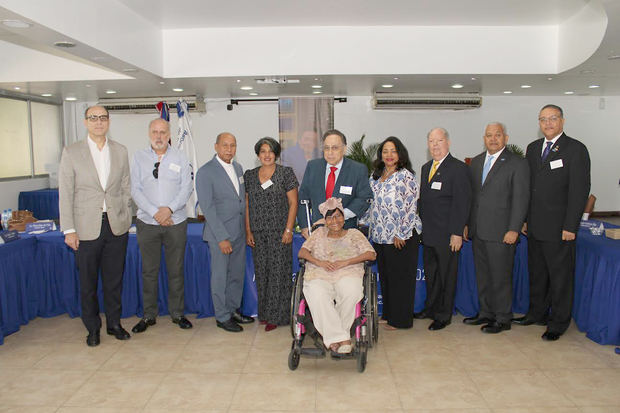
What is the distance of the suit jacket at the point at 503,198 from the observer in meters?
3.60

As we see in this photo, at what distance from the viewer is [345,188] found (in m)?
3.58

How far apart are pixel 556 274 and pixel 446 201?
3.33 ft

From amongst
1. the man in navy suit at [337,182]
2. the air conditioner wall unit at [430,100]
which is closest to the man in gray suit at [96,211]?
the man in navy suit at [337,182]

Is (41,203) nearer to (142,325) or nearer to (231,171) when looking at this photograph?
(142,325)

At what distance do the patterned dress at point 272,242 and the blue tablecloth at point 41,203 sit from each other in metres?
5.67

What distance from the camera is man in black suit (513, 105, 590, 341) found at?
11.3 feet

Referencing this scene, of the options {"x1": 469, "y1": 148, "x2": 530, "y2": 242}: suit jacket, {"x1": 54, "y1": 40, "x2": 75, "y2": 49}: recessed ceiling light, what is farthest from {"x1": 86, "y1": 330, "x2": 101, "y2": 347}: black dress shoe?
{"x1": 469, "y1": 148, "x2": 530, "y2": 242}: suit jacket

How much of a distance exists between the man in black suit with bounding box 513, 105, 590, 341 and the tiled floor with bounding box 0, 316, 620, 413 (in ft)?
1.32

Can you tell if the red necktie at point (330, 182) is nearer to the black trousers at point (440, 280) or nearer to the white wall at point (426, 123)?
the black trousers at point (440, 280)

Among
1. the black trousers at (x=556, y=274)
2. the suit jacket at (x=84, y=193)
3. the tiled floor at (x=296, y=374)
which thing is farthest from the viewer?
the black trousers at (x=556, y=274)

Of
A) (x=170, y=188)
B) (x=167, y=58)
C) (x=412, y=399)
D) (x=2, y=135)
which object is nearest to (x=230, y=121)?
(x=167, y=58)

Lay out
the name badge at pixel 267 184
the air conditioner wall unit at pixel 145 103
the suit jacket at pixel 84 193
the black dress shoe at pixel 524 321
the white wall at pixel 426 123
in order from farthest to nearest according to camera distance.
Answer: the white wall at pixel 426 123, the air conditioner wall unit at pixel 145 103, the black dress shoe at pixel 524 321, the name badge at pixel 267 184, the suit jacket at pixel 84 193

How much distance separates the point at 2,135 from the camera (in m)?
7.71

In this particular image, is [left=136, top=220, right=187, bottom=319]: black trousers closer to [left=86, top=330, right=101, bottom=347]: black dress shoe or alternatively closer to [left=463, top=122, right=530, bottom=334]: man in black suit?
[left=86, top=330, right=101, bottom=347]: black dress shoe
